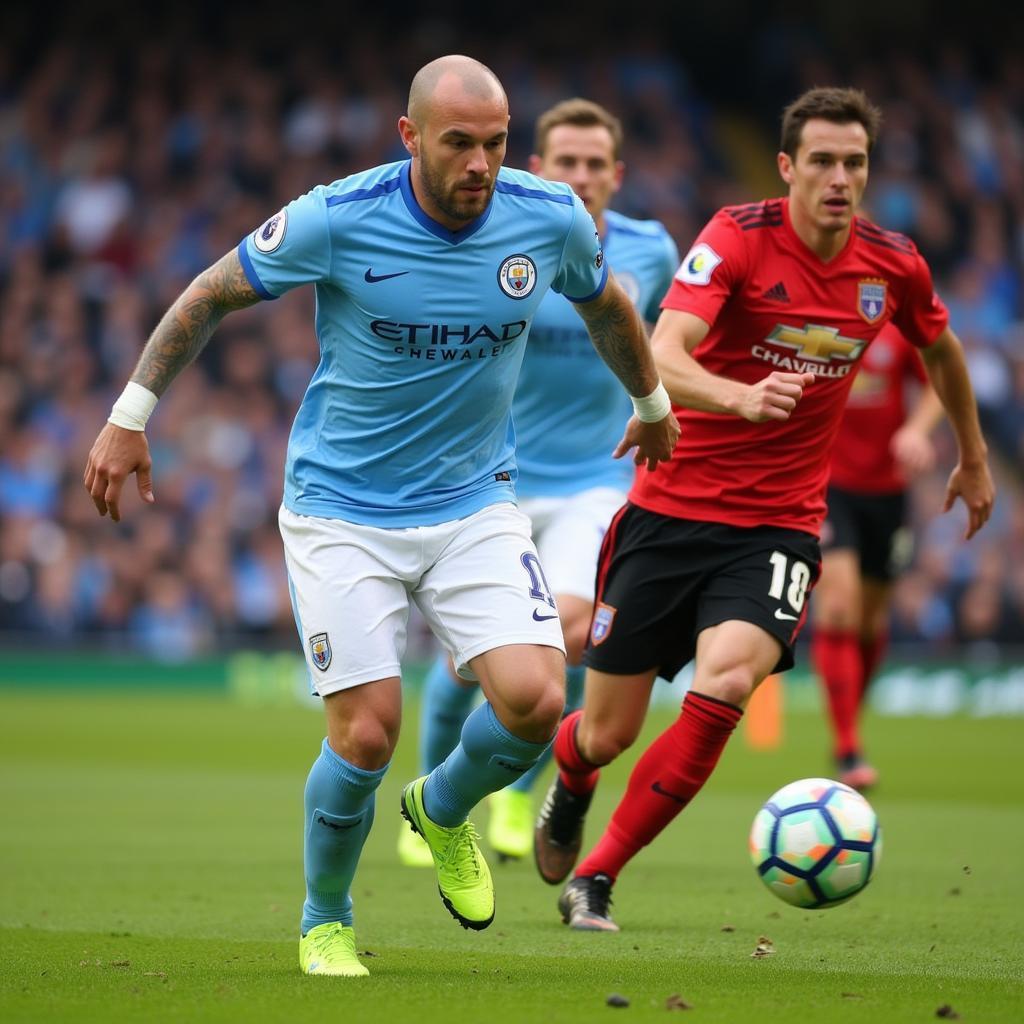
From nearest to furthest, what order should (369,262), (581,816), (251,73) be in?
(369,262) → (581,816) → (251,73)

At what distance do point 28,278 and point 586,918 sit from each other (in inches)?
778

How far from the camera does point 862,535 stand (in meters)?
11.9

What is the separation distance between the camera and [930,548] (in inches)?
822

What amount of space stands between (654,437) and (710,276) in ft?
2.65

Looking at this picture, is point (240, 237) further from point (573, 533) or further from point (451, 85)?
point (451, 85)

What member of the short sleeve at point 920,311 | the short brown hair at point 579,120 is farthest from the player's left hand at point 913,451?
the short sleeve at point 920,311

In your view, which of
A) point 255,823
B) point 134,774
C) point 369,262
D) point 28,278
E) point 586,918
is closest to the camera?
point 369,262

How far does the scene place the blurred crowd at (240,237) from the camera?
21047mm

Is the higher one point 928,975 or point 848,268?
point 848,268

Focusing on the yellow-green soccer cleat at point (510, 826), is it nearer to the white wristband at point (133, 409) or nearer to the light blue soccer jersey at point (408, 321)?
the light blue soccer jersey at point (408, 321)

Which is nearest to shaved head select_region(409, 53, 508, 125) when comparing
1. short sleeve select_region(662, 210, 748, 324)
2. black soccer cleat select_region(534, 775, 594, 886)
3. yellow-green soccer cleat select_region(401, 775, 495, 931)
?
short sleeve select_region(662, 210, 748, 324)

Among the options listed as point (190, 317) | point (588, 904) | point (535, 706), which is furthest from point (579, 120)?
point (535, 706)

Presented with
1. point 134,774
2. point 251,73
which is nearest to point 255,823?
point 134,774

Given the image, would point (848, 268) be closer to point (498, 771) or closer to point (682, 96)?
point (498, 771)
